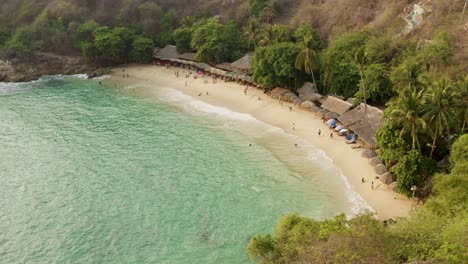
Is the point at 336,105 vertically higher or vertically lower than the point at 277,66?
lower

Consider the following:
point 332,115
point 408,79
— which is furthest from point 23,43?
point 408,79

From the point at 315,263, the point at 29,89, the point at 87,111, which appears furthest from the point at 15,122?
the point at 315,263

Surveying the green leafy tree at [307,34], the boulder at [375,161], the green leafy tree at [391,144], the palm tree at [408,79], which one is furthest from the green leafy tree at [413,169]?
the green leafy tree at [307,34]

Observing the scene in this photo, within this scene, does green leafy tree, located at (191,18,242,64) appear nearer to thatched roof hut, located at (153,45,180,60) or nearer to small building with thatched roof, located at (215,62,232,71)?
small building with thatched roof, located at (215,62,232,71)

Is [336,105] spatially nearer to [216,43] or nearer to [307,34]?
[307,34]

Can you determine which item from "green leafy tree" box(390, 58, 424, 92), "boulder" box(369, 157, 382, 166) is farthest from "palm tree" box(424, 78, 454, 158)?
"boulder" box(369, 157, 382, 166)

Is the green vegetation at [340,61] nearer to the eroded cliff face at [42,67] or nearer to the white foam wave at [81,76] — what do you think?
the eroded cliff face at [42,67]
